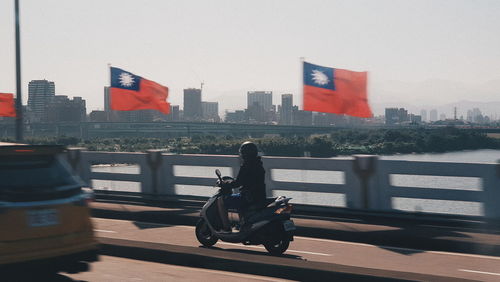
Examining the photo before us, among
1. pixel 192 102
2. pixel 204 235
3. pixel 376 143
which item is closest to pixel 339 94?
pixel 376 143

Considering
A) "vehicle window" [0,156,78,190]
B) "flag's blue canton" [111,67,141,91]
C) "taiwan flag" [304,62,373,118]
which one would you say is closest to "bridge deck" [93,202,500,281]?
"vehicle window" [0,156,78,190]

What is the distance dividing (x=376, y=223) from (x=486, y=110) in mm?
6963

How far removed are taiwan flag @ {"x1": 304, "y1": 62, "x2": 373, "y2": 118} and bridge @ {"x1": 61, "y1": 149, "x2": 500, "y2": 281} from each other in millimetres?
1533

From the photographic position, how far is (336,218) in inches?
482

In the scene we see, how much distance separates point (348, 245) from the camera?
10.1 m

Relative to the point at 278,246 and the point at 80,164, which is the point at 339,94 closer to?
the point at 278,246

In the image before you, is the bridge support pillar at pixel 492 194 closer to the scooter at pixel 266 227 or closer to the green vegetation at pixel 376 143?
the green vegetation at pixel 376 143

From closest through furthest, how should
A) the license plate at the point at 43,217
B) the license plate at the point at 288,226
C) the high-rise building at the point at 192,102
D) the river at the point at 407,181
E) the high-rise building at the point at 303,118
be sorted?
the license plate at the point at 43,217
the license plate at the point at 288,226
the river at the point at 407,181
the high-rise building at the point at 303,118
the high-rise building at the point at 192,102

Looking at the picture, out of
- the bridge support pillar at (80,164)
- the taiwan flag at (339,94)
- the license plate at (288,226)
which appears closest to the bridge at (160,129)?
the taiwan flag at (339,94)

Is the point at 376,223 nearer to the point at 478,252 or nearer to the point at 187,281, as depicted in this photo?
the point at 478,252

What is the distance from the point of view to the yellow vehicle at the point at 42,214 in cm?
643

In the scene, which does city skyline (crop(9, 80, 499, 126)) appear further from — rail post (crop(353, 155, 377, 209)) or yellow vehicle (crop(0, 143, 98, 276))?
yellow vehicle (crop(0, 143, 98, 276))

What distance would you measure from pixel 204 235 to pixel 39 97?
1499 cm

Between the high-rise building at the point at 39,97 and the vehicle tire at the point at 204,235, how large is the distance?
1160 cm
